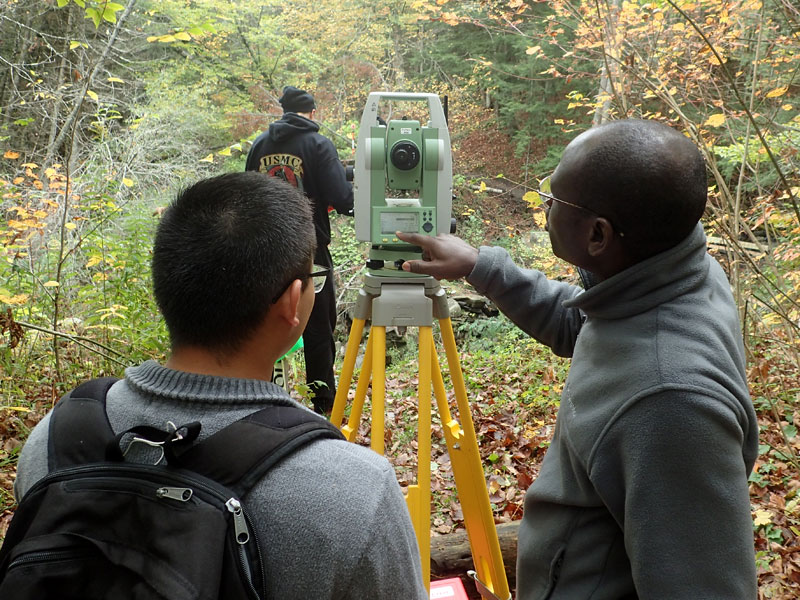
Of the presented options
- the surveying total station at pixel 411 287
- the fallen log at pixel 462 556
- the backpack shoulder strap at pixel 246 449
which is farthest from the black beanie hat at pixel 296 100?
the backpack shoulder strap at pixel 246 449

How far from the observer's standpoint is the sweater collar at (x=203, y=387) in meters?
0.80

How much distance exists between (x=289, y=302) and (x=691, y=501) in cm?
68

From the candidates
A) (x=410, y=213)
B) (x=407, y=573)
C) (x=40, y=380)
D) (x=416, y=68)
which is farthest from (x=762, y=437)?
(x=416, y=68)

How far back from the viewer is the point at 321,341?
3.58 meters

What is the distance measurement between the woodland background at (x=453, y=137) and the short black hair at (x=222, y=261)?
1.55 metres

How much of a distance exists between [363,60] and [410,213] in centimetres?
1018

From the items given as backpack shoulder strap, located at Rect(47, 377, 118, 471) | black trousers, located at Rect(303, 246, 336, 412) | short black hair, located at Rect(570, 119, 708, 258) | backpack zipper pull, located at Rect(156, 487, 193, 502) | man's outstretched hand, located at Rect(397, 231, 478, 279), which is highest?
short black hair, located at Rect(570, 119, 708, 258)

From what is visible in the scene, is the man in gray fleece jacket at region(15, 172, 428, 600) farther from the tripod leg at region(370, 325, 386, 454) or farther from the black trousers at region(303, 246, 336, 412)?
the black trousers at region(303, 246, 336, 412)

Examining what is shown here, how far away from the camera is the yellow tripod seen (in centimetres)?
177

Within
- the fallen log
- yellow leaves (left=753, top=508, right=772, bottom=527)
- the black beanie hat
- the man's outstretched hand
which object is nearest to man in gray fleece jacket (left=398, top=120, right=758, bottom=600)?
the man's outstretched hand

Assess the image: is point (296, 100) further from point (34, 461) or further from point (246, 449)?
point (246, 449)

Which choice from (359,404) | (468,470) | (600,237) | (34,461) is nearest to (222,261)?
(34,461)

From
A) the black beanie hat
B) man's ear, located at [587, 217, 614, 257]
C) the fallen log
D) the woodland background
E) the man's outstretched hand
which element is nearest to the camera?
man's ear, located at [587, 217, 614, 257]

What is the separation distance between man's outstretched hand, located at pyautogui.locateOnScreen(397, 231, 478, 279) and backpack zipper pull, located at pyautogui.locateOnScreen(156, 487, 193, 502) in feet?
3.46
